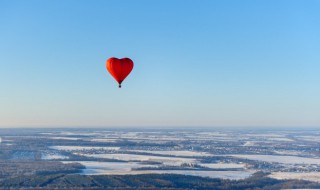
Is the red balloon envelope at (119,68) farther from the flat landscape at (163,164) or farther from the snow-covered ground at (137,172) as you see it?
the snow-covered ground at (137,172)

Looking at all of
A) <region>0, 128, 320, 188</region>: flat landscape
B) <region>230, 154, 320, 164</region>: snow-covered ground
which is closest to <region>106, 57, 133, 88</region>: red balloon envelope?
<region>0, 128, 320, 188</region>: flat landscape

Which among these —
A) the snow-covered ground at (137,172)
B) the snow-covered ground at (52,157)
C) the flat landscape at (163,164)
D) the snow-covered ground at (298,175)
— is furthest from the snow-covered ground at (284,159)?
the snow-covered ground at (52,157)

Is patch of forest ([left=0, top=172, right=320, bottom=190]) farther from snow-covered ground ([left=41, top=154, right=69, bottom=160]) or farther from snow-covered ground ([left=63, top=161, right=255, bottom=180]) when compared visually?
snow-covered ground ([left=41, top=154, right=69, bottom=160])

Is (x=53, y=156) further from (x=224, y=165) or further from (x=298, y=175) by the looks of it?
(x=298, y=175)

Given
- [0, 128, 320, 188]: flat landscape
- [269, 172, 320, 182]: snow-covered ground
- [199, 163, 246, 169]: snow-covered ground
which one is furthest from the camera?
[199, 163, 246, 169]: snow-covered ground

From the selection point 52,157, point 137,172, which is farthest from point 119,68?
point 52,157

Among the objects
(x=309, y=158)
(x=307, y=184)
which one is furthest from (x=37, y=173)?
(x=309, y=158)

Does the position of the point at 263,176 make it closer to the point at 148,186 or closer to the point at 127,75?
the point at 148,186

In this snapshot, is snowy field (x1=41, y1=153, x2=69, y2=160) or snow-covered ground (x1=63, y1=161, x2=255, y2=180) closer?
snow-covered ground (x1=63, y1=161, x2=255, y2=180)
